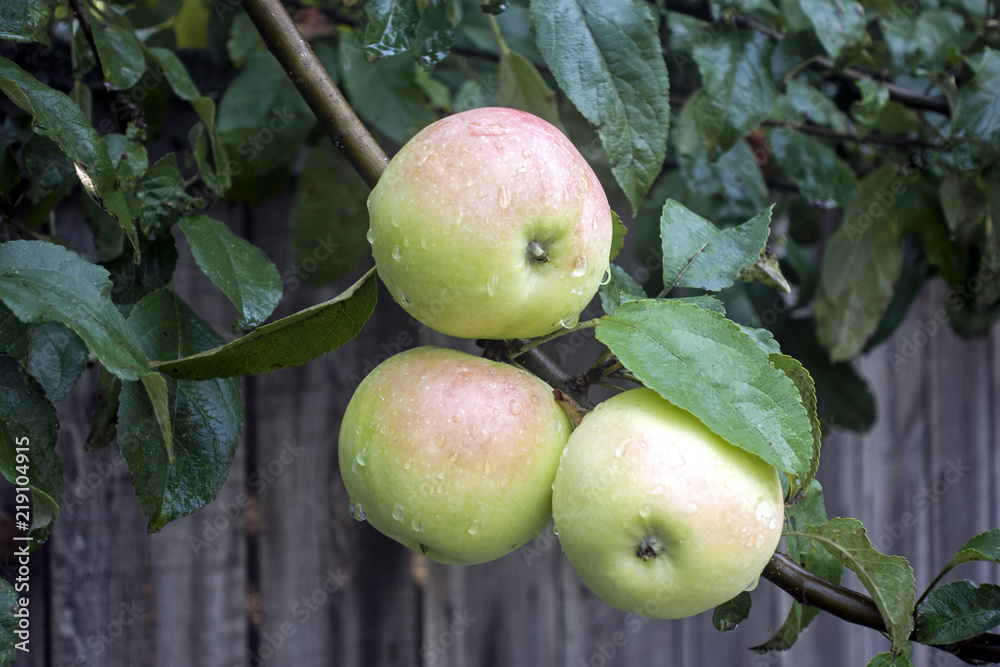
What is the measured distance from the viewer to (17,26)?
0.58m

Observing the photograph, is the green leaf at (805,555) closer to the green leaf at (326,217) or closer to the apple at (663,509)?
the apple at (663,509)

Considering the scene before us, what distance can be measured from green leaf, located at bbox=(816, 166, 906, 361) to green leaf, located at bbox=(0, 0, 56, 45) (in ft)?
4.20

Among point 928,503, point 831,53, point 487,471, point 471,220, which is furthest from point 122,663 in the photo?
point 928,503

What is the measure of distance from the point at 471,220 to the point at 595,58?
286 mm

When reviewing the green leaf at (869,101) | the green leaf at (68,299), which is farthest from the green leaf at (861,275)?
the green leaf at (68,299)

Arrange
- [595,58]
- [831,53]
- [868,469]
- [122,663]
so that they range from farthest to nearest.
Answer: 1. [868,469]
2. [122,663]
3. [831,53]
4. [595,58]

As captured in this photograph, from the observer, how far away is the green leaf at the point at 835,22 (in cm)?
93

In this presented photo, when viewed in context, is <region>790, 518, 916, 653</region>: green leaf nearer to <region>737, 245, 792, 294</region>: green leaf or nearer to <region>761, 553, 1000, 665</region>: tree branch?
<region>761, 553, 1000, 665</region>: tree branch

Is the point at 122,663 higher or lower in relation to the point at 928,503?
higher

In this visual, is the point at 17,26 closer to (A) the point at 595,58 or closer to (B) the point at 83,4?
(B) the point at 83,4

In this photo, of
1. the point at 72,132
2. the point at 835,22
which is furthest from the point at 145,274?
the point at 835,22

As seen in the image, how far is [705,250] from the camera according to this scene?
26.9 inches

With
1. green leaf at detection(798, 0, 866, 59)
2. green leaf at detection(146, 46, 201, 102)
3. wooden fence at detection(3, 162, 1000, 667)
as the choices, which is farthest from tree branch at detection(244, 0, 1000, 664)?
green leaf at detection(798, 0, 866, 59)

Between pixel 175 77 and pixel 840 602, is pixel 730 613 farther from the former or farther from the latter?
pixel 175 77
